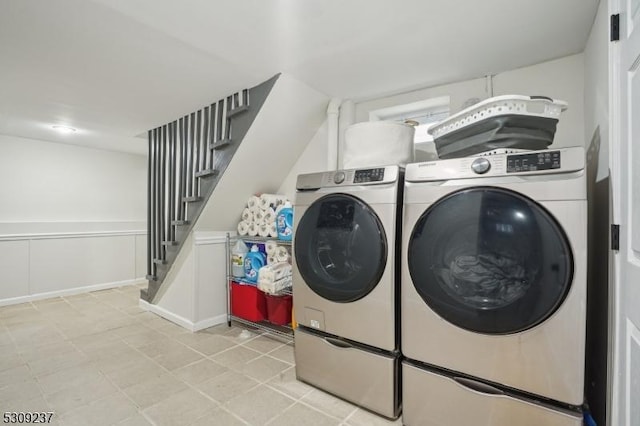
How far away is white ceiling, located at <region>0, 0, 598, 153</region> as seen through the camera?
4.48ft

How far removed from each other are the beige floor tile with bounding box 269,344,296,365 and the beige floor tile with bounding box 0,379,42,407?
4.58 ft

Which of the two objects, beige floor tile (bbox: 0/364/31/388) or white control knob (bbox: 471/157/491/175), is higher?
white control knob (bbox: 471/157/491/175)

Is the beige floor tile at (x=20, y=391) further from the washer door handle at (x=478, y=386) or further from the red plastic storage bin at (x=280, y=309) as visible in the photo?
the washer door handle at (x=478, y=386)

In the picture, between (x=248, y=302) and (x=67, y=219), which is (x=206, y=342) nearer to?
(x=248, y=302)

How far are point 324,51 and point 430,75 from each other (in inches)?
30.8

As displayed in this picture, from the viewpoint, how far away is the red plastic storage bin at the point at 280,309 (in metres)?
2.44

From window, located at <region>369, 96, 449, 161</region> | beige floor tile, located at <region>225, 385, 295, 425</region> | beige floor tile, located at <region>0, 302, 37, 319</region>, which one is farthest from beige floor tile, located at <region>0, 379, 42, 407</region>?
window, located at <region>369, 96, 449, 161</region>

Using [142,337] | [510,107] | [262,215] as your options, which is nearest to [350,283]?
[510,107]

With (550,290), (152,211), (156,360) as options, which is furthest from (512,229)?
(152,211)

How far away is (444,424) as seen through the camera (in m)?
1.26

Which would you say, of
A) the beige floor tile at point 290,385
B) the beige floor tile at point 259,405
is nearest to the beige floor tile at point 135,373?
the beige floor tile at point 259,405

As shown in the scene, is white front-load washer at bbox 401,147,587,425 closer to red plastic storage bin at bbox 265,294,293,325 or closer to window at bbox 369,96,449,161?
window at bbox 369,96,449,161

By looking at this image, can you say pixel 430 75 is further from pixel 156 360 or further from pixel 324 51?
pixel 156 360

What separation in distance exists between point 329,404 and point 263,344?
0.96 meters
